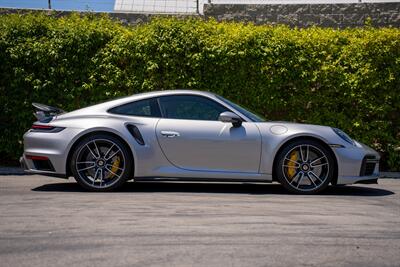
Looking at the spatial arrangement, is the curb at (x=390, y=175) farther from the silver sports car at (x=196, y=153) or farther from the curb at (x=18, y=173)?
the silver sports car at (x=196, y=153)

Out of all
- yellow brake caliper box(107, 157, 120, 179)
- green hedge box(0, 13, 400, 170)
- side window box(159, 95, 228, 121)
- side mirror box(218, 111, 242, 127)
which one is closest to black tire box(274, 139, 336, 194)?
side mirror box(218, 111, 242, 127)

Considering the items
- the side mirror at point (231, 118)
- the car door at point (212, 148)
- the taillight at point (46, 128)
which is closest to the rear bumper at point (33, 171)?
the taillight at point (46, 128)

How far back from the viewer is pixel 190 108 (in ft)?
29.0

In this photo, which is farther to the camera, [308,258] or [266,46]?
[266,46]

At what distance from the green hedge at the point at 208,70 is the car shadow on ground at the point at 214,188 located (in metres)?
2.32

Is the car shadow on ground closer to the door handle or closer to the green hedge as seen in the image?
the door handle

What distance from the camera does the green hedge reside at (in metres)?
11.7

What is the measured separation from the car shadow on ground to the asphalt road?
0.13 metres

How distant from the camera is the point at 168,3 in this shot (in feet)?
63.7

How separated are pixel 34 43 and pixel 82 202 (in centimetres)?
500

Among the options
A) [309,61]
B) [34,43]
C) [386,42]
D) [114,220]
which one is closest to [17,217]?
[114,220]

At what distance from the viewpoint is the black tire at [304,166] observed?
8648 mm

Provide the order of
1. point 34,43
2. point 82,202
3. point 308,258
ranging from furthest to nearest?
point 34,43 → point 82,202 → point 308,258

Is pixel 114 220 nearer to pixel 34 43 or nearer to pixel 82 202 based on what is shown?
pixel 82 202
